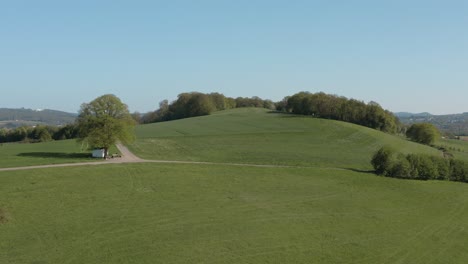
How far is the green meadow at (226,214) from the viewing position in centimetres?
2671

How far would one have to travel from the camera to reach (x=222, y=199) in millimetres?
39375

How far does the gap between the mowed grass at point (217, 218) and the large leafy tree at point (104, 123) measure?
768cm

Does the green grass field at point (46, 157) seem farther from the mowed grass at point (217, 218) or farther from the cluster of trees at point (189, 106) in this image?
the cluster of trees at point (189, 106)

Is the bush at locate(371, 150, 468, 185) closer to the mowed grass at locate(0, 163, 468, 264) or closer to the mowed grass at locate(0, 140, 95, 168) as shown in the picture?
the mowed grass at locate(0, 163, 468, 264)

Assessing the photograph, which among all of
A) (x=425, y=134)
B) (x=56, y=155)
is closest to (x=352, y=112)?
(x=425, y=134)

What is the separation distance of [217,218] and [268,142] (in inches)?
1995

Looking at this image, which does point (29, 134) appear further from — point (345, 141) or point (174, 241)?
point (174, 241)

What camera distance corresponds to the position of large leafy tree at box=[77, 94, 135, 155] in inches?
2211

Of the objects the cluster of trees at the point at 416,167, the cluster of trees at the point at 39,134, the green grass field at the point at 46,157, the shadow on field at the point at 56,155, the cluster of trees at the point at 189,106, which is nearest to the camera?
→ the green grass field at the point at 46,157

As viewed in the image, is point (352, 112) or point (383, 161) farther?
point (352, 112)

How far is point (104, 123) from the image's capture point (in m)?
57.1

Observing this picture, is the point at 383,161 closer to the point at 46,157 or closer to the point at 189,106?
the point at 46,157

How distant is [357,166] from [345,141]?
2520 centimetres

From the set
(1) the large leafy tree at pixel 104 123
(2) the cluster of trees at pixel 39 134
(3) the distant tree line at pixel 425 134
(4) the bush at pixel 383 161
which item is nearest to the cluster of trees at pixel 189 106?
(2) the cluster of trees at pixel 39 134
